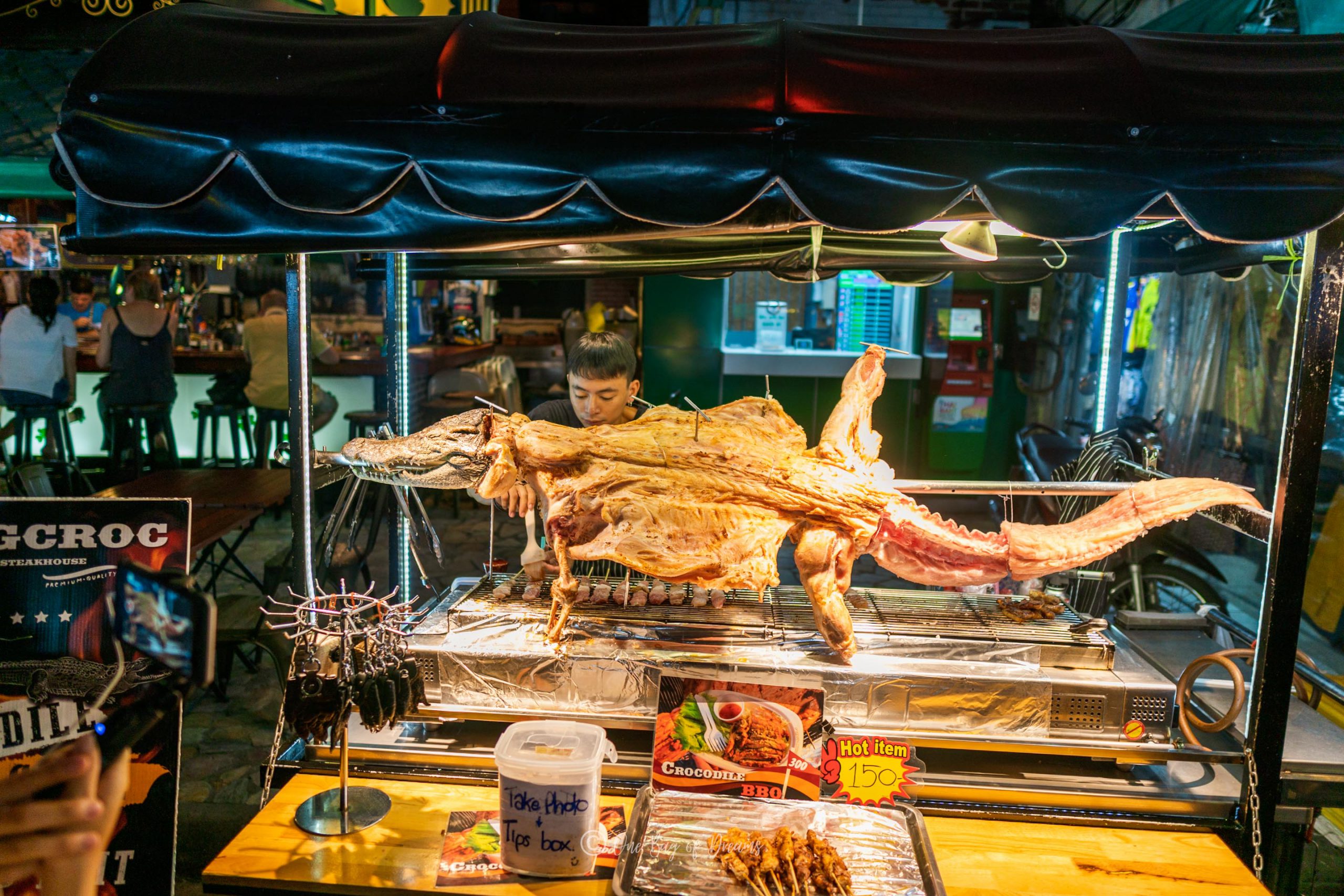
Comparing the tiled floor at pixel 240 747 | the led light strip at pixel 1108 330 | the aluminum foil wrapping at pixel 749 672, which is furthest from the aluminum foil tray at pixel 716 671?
the led light strip at pixel 1108 330

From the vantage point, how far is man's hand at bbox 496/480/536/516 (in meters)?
3.19

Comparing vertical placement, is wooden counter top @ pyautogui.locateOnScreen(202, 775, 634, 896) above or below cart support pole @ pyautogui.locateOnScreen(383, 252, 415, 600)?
below

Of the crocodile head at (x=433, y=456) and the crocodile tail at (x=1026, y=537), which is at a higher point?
the crocodile head at (x=433, y=456)

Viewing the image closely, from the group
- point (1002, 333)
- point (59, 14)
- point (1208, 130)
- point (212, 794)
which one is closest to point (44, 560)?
point (212, 794)

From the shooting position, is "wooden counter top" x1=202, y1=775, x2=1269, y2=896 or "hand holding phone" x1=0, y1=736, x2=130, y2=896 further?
"wooden counter top" x1=202, y1=775, x2=1269, y2=896

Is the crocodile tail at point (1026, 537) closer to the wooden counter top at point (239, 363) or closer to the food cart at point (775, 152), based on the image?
the food cart at point (775, 152)

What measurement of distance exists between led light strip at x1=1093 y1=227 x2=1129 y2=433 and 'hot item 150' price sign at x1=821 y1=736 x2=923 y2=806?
9.50ft

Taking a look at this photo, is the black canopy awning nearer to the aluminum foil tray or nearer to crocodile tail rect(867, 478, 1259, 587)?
crocodile tail rect(867, 478, 1259, 587)

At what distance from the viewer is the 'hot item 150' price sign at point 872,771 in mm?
2523

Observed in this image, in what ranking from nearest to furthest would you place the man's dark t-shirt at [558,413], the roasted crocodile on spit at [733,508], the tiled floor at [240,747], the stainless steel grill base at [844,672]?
the stainless steel grill base at [844,672] → the roasted crocodile on spit at [733,508] → the tiled floor at [240,747] → the man's dark t-shirt at [558,413]

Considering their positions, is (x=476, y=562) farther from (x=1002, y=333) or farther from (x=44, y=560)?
(x=1002, y=333)

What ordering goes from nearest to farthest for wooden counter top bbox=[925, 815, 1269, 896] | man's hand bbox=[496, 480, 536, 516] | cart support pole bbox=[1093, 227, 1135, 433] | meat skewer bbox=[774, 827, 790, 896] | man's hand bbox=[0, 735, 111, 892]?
man's hand bbox=[0, 735, 111, 892]
meat skewer bbox=[774, 827, 790, 896]
wooden counter top bbox=[925, 815, 1269, 896]
man's hand bbox=[496, 480, 536, 516]
cart support pole bbox=[1093, 227, 1135, 433]

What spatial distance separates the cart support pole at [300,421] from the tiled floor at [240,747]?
1737mm

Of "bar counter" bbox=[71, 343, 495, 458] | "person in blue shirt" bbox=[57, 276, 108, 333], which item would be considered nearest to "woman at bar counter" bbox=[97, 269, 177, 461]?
Answer: "person in blue shirt" bbox=[57, 276, 108, 333]
